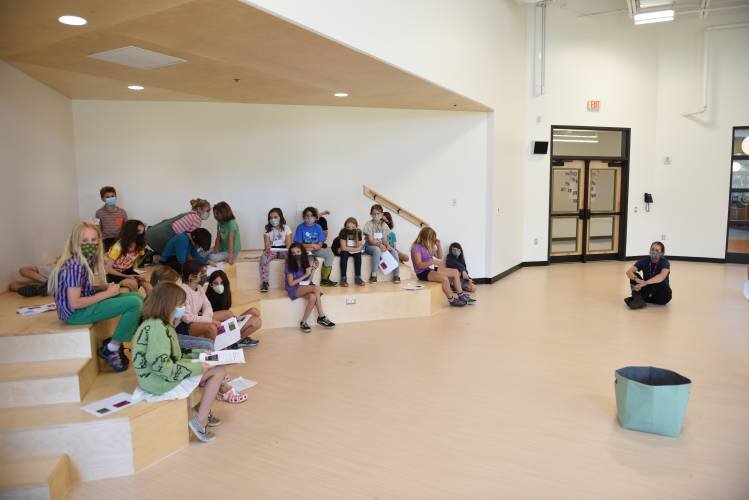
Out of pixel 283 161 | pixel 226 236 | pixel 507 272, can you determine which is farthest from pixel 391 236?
pixel 507 272

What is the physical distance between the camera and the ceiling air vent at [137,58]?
15.4ft

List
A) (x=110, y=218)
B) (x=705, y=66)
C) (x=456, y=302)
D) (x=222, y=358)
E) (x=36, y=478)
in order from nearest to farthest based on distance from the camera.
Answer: (x=36, y=478) < (x=222, y=358) < (x=110, y=218) < (x=456, y=302) < (x=705, y=66)

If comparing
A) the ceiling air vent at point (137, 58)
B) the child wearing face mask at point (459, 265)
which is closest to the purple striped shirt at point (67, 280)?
the ceiling air vent at point (137, 58)

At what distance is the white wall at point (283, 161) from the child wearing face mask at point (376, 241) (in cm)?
110

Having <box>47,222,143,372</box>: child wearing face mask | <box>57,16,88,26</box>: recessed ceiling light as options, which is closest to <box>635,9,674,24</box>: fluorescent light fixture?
<box>57,16,88,26</box>: recessed ceiling light

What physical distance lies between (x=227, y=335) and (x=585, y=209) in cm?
881

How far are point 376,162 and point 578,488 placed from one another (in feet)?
21.2

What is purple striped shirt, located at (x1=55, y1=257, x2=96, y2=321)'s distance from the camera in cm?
360

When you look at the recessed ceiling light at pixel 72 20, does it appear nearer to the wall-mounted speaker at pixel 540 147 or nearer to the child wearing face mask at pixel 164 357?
the child wearing face mask at pixel 164 357

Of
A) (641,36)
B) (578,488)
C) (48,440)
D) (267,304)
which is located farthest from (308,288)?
(641,36)

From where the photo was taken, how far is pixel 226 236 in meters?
7.02

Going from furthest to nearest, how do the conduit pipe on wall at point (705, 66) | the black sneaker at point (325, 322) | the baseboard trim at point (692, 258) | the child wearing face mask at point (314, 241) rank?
the baseboard trim at point (692, 258), the conduit pipe on wall at point (705, 66), the child wearing face mask at point (314, 241), the black sneaker at point (325, 322)

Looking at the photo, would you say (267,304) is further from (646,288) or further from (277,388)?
(646,288)

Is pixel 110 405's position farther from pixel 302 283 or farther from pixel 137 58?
pixel 137 58
